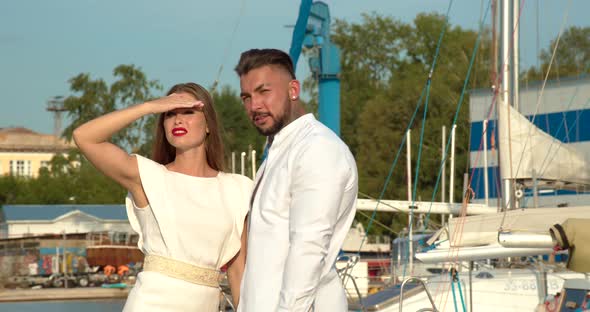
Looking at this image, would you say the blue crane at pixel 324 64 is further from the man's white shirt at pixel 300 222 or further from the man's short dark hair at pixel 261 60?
the man's white shirt at pixel 300 222

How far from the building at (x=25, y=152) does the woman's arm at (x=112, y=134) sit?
104289mm

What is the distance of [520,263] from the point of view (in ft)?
46.1

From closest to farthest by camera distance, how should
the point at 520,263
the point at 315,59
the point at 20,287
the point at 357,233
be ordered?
the point at 520,263, the point at 315,59, the point at 20,287, the point at 357,233

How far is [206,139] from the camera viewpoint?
4727 mm

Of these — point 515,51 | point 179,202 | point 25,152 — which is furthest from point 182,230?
point 25,152

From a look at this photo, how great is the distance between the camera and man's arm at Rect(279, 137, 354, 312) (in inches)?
139

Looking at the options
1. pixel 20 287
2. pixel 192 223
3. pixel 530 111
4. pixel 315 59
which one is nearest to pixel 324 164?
pixel 192 223

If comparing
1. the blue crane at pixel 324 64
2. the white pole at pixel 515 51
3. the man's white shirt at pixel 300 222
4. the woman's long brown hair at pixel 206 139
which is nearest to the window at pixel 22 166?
the blue crane at pixel 324 64

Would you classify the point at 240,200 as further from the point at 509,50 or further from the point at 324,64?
the point at 324,64

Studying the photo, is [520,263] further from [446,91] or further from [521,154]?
[446,91]

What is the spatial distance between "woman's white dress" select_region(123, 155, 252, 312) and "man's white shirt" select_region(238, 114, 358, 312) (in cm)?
73

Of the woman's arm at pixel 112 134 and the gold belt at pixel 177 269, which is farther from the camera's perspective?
the gold belt at pixel 177 269

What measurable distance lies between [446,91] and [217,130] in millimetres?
51128

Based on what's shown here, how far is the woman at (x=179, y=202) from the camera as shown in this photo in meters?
4.43
